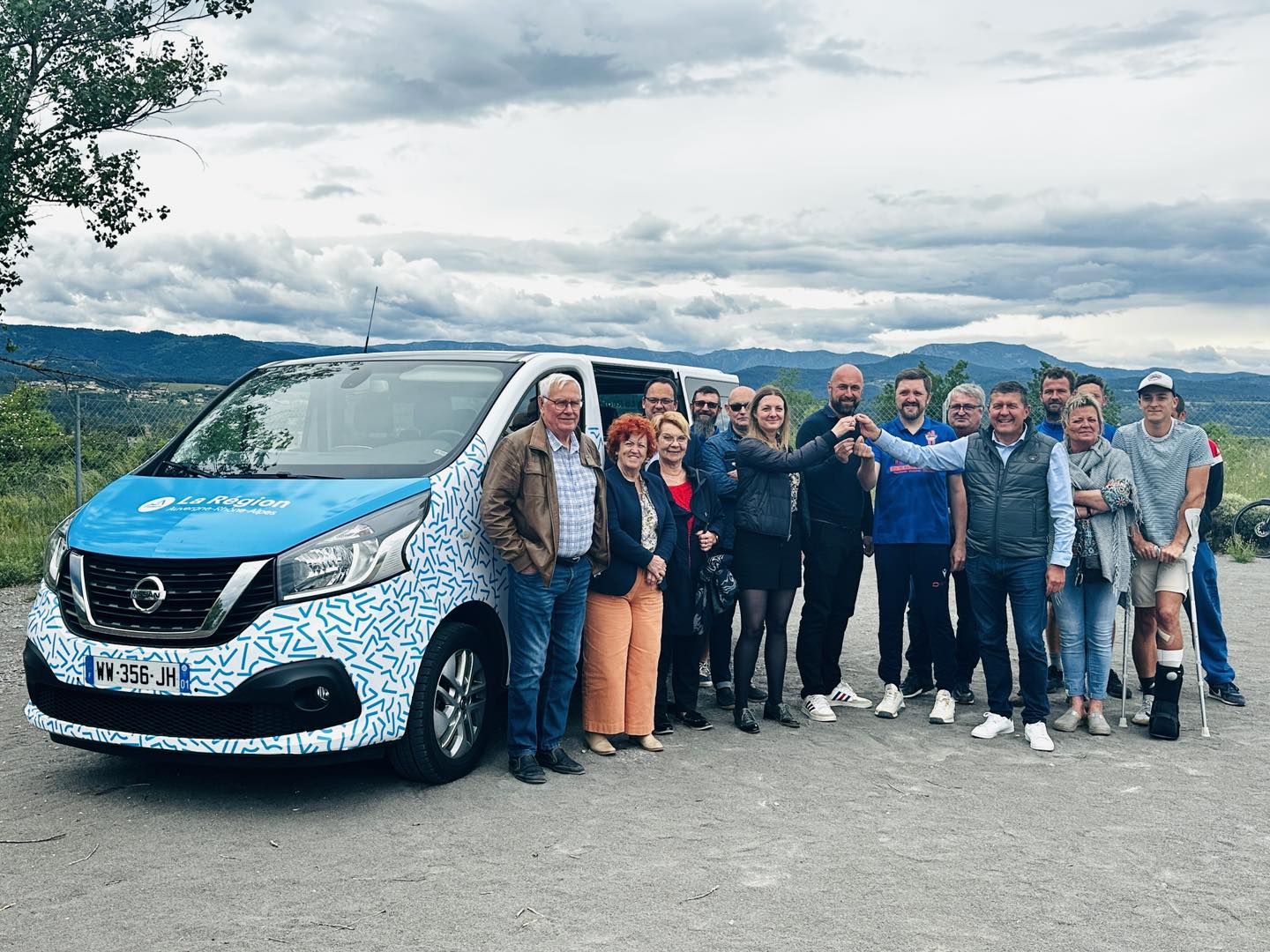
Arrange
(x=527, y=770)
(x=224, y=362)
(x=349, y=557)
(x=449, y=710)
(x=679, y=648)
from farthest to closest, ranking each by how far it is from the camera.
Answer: (x=224, y=362)
(x=679, y=648)
(x=527, y=770)
(x=449, y=710)
(x=349, y=557)

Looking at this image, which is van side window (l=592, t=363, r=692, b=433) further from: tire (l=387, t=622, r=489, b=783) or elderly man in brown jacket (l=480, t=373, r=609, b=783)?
tire (l=387, t=622, r=489, b=783)

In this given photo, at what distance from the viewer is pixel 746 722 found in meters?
6.08

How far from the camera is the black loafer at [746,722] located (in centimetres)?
606

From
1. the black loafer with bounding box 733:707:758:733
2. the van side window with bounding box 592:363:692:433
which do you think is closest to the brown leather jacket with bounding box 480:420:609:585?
the van side window with bounding box 592:363:692:433

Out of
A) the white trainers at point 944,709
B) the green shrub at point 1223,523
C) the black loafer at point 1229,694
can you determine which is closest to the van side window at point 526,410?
the white trainers at point 944,709

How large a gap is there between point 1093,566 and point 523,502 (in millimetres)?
3308

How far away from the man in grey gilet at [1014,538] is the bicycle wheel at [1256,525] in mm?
9254

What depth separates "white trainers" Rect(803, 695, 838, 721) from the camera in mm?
6336

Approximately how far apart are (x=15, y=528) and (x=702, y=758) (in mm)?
10438

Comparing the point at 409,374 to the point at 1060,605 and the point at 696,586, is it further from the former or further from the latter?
the point at 1060,605

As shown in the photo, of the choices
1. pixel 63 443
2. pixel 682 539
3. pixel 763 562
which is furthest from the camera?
pixel 63 443

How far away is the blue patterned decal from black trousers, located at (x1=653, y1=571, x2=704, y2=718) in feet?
4.43

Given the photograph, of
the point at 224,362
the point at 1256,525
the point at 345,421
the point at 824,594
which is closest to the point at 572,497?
the point at 345,421

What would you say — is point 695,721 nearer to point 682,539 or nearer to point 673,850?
point 682,539
